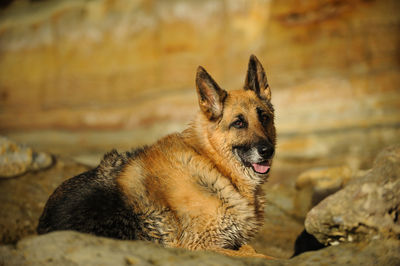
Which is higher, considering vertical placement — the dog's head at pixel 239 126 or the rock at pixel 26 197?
the dog's head at pixel 239 126

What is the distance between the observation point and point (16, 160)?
6.43m

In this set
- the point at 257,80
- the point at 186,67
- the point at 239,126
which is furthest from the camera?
the point at 186,67

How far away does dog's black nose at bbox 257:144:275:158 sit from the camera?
449 centimetres

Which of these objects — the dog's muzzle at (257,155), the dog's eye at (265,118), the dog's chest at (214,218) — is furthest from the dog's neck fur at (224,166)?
the dog's eye at (265,118)

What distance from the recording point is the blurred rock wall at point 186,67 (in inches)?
401

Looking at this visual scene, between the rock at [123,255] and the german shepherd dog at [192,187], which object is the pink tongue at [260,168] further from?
the rock at [123,255]

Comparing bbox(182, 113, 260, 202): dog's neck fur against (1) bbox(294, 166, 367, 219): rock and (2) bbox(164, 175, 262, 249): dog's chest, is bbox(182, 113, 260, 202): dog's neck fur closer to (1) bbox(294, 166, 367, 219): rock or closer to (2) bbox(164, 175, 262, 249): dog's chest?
(2) bbox(164, 175, 262, 249): dog's chest

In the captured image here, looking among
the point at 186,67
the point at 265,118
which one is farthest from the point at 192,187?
the point at 186,67

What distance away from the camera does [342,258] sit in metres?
3.59

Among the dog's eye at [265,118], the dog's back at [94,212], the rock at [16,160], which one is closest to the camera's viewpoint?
the dog's back at [94,212]

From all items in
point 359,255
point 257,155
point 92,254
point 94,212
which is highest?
point 257,155

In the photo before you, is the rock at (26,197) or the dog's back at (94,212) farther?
the rock at (26,197)

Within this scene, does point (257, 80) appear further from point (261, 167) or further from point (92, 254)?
point (92, 254)

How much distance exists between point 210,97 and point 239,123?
483 millimetres
